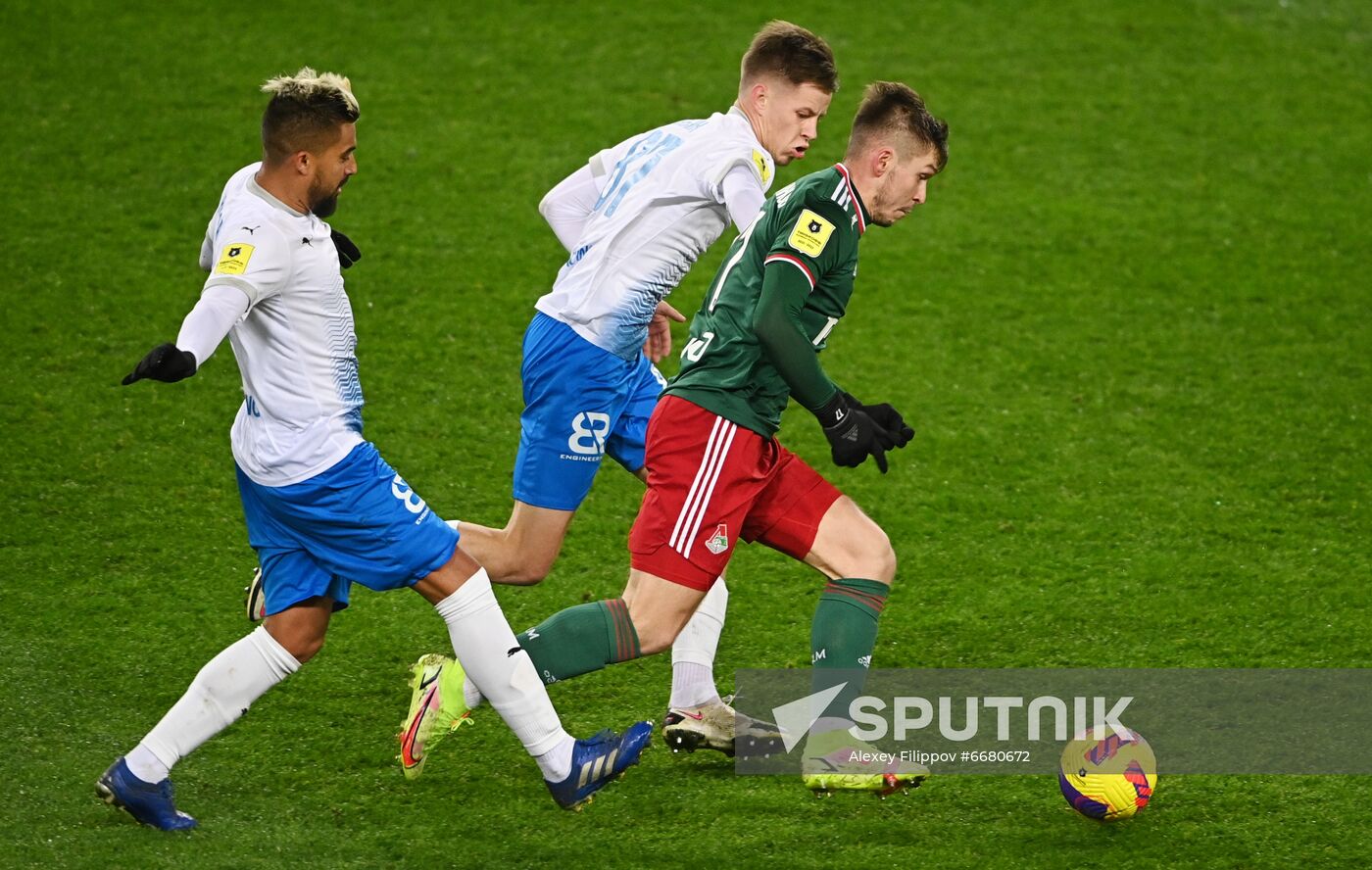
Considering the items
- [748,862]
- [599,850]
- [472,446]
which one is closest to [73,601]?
[472,446]

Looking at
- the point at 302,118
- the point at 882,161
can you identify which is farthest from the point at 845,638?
the point at 302,118

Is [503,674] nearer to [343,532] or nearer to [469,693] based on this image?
[469,693]

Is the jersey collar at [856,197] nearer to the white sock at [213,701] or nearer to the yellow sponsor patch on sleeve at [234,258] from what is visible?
the yellow sponsor patch on sleeve at [234,258]

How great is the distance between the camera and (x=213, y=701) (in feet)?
12.9

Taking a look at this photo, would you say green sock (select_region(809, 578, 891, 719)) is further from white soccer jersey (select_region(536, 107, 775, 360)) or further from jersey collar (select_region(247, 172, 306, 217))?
jersey collar (select_region(247, 172, 306, 217))

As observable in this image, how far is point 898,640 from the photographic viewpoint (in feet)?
17.4

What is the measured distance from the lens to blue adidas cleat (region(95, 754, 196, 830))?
12.7 feet

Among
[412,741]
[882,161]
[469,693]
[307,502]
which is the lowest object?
[412,741]

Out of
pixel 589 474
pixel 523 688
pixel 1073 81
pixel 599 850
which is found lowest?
pixel 599 850

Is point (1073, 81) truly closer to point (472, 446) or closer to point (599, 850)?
point (472, 446)

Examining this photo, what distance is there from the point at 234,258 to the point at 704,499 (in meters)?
1.34

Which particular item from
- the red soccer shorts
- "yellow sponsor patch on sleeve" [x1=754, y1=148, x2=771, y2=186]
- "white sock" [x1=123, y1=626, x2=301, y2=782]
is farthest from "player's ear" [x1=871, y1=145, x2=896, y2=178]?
"white sock" [x1=123, y1=626, x2=301, y2=782]

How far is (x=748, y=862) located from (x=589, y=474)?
134 cm

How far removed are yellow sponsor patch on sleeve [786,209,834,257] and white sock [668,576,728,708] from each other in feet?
3.62
